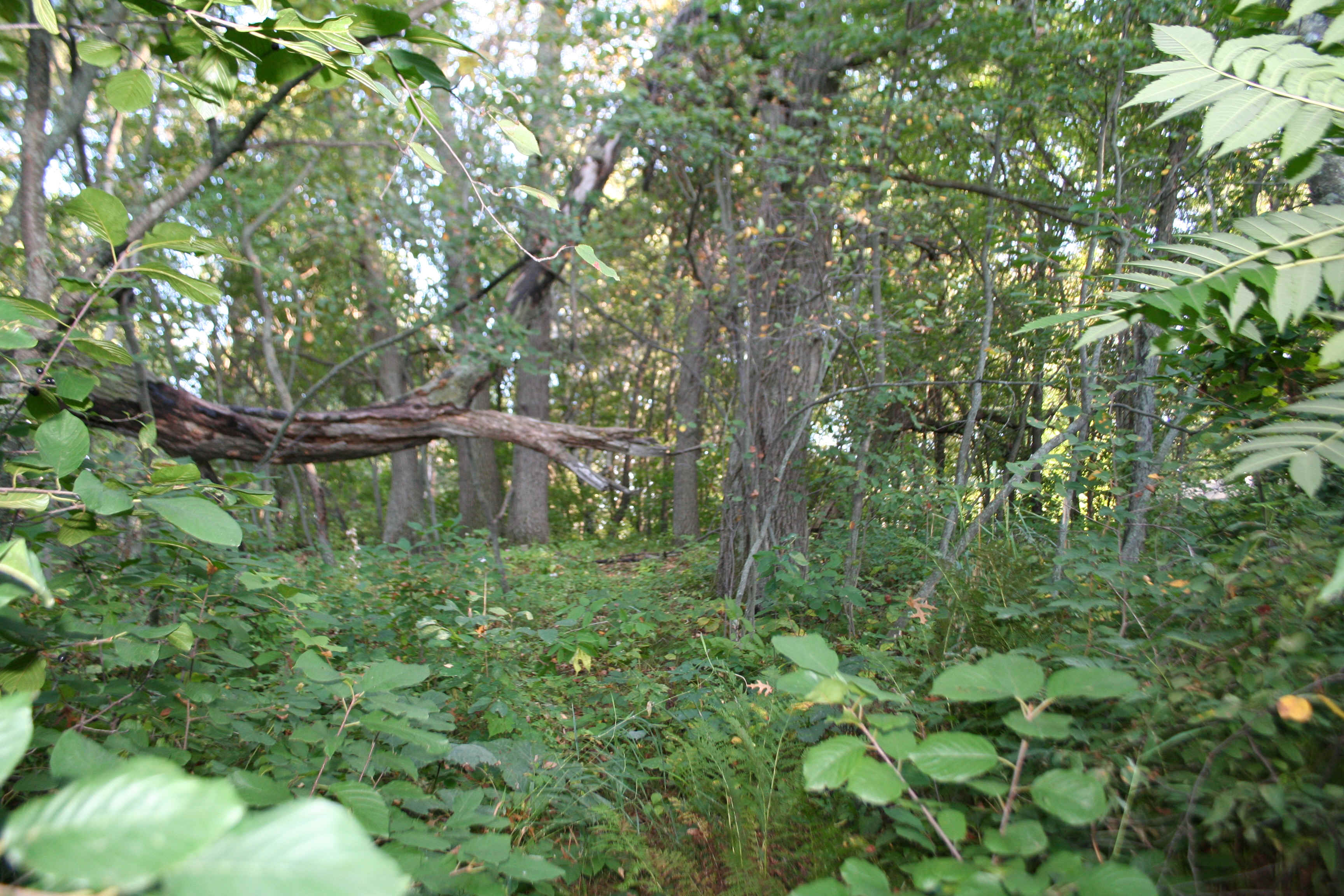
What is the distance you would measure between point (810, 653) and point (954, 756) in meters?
0.25

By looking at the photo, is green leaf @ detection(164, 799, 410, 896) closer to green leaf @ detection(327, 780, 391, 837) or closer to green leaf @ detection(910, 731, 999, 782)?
green leaf @ detection(910, 731, 999, 782)

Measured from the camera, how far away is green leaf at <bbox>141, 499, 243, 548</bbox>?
88 centimetres

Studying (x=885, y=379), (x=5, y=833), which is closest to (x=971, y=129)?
(x=885, y=379)

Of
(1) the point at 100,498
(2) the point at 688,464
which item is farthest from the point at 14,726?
(2) the point at 688,464

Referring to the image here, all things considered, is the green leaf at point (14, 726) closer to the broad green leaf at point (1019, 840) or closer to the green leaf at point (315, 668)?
the green leaf at point (315, 668)

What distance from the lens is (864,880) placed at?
963 mm

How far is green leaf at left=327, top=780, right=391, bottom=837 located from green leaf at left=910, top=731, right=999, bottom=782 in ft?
3.15

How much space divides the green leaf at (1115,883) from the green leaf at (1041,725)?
0.16 m

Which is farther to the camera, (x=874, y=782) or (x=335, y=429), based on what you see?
(x=335, y=429)

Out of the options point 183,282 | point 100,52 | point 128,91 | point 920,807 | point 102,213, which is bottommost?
point 920,807

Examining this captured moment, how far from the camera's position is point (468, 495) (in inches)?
417

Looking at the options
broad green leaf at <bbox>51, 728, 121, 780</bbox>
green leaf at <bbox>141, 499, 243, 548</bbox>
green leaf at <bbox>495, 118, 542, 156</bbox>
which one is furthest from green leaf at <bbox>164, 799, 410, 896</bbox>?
green leaf at <bbox>495, 118, 542, 156</bbox>

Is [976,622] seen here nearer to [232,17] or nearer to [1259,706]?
[1259,706]

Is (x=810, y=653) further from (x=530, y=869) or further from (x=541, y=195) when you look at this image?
(x=541, y=195)
